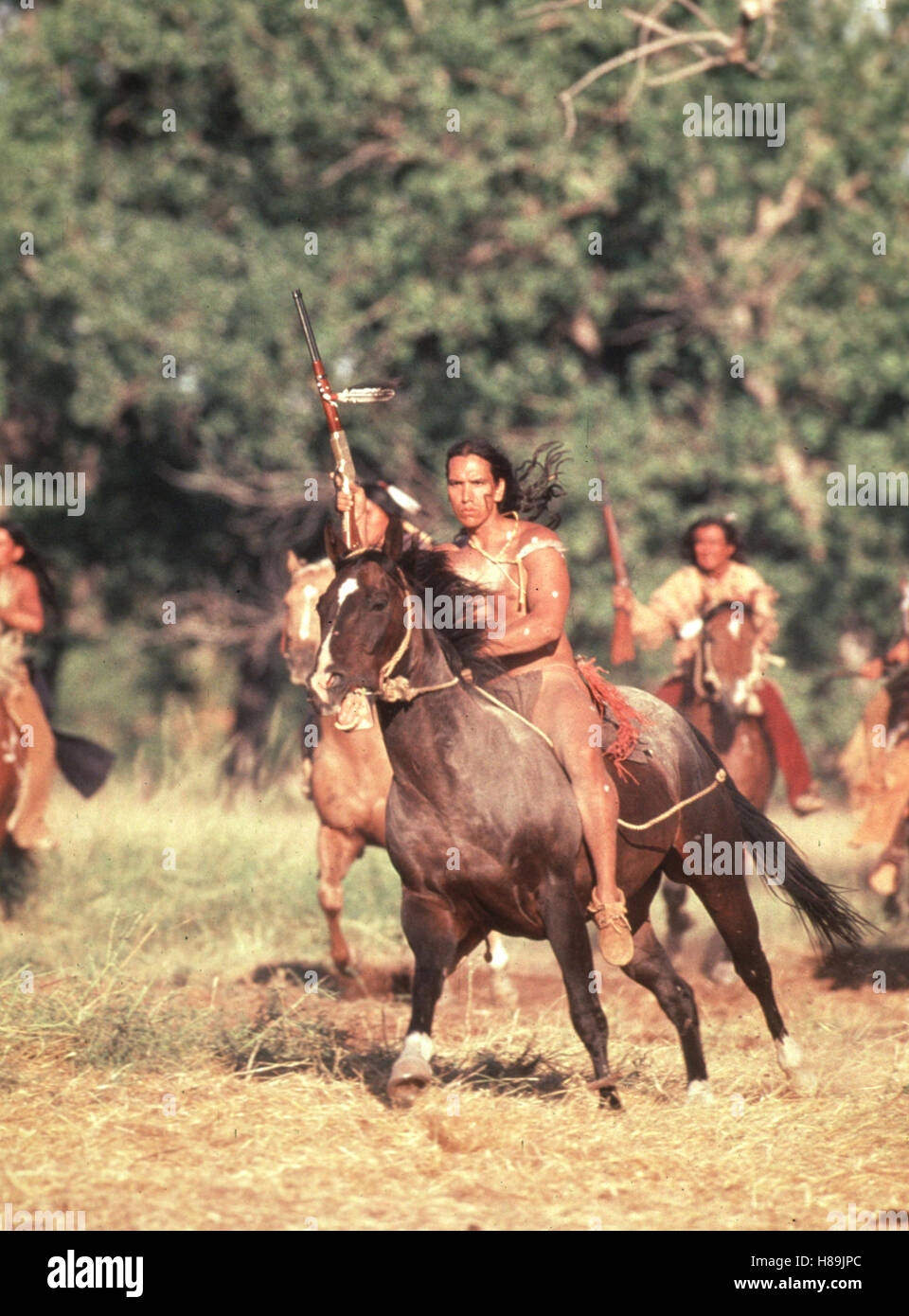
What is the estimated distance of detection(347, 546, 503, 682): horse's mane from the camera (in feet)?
21.8

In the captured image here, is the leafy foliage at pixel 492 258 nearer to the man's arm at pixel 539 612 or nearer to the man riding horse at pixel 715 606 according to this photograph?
the man riding horse at pixel 715 606

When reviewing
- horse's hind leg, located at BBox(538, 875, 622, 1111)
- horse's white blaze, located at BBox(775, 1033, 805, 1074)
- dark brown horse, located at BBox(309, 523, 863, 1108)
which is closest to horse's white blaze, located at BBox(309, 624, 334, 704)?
dark brown horse, located at BBox(309, 523, 863, 1108)

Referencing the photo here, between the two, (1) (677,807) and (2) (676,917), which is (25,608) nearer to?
(2) (676,917)

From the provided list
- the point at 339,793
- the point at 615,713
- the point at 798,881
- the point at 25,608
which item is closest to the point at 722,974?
→ the point at 339,793

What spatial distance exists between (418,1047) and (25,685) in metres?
6.01

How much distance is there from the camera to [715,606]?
11.8 m

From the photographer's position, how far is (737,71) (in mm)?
19078

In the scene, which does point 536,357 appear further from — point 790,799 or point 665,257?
point 790,799

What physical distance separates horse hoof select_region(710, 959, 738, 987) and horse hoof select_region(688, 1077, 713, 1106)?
146 inches

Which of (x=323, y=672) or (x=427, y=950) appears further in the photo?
(x=427, y=950)

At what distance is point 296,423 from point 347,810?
393 inches

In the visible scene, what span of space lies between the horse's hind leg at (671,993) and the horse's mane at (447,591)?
Result: 4.90ft

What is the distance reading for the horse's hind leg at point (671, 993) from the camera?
752cm
